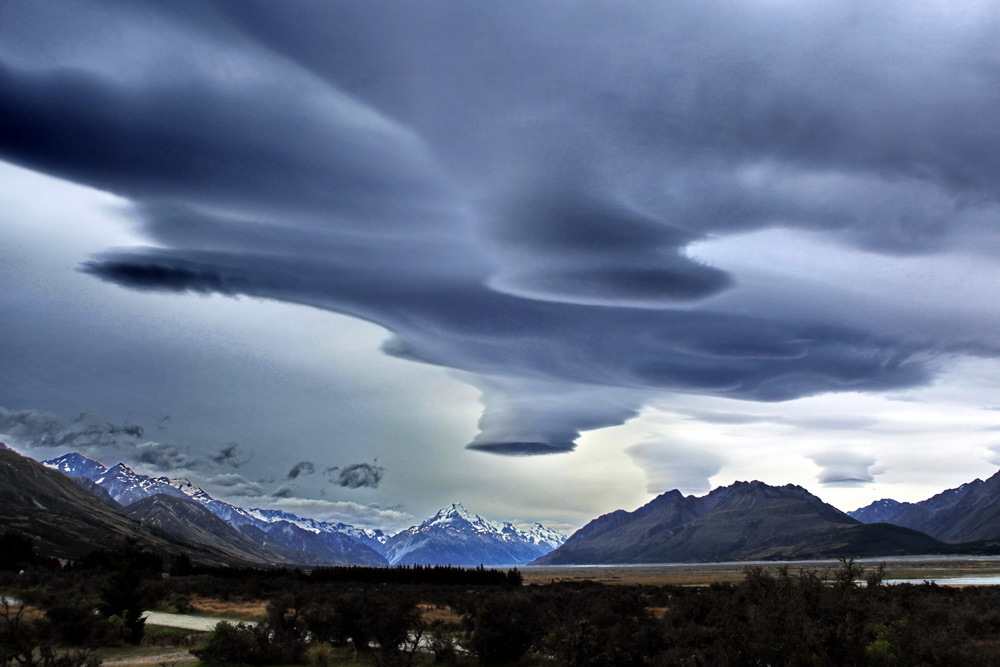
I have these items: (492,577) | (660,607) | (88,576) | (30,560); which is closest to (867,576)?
(660,607)

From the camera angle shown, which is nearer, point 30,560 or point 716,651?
point 716,651

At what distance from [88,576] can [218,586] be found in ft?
44.8

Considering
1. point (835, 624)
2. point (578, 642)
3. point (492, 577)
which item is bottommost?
point (492, 577)

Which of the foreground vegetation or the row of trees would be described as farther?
the foreground vegetation

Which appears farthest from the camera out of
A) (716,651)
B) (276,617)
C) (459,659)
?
(276,617)

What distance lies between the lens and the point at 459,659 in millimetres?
25406

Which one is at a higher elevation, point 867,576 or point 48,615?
Answer: point 867,576

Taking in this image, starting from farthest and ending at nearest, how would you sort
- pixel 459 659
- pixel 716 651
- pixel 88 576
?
pixel 88 576 < pixel 459 659 < pixel 716 651

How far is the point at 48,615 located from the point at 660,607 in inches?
1705

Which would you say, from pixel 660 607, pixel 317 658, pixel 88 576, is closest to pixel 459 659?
pixel 317 658

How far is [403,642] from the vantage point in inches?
1049

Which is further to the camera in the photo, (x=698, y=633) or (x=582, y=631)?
(x=582, y=631)

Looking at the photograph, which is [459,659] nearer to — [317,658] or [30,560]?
[317,658]

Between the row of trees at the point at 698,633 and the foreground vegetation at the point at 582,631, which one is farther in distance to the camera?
the foreground vegetation at the point at 582,631
